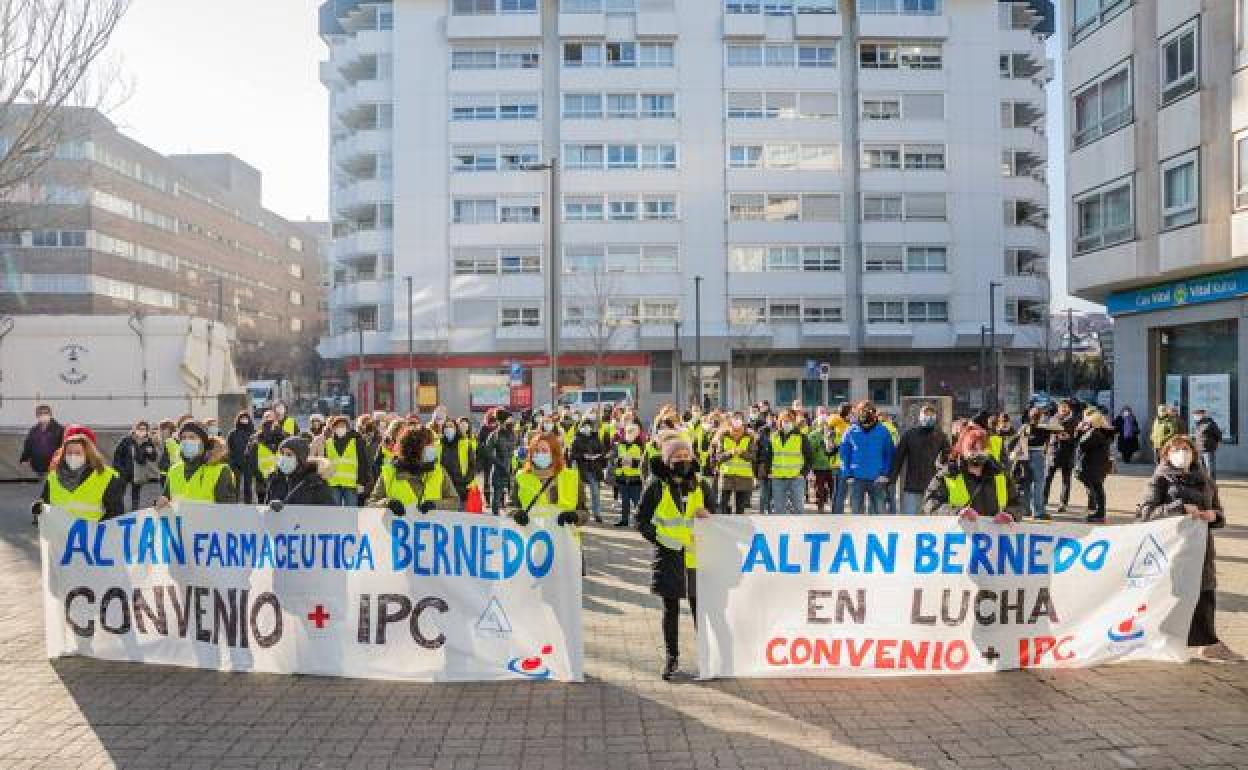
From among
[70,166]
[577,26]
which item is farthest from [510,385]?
[70,166]

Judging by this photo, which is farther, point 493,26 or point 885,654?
point 493,26

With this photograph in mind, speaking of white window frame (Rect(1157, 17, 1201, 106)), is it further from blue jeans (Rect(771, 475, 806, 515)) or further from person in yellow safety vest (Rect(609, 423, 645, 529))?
person in yellow safety vest (Rect(609, 423, 645, 529))

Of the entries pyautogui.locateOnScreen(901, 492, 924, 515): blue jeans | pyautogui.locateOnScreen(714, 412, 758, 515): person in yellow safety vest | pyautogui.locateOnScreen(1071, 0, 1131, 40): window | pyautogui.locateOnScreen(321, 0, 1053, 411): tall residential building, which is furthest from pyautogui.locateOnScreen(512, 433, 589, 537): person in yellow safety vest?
pyautogui.locateOnScreen(321, 0, 1053, 411): tall residential building

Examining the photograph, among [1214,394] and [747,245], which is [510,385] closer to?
[747,245]

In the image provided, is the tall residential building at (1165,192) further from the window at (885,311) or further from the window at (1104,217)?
the window at (885,311)

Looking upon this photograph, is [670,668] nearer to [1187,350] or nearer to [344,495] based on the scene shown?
[344,495]

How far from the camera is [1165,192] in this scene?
23422 mm

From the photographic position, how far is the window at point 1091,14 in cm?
2530

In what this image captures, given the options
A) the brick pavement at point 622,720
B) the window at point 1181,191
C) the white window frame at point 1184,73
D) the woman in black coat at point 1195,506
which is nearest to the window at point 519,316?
the window at point 1181,191

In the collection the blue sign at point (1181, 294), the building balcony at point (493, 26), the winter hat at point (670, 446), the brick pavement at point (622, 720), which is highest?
the building balcony at point (493, 26)

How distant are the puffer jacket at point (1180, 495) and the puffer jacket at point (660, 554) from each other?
374cm

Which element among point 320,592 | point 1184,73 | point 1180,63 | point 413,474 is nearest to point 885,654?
point 320,592

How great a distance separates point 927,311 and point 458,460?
4544 cm

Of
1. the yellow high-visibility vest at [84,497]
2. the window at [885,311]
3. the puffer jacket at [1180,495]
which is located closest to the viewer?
the puffer jacket at [1180,495]
